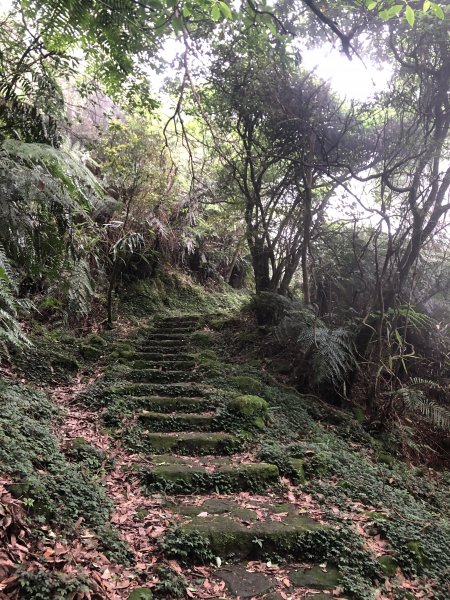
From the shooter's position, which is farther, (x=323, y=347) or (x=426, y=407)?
(x=323, y=347)

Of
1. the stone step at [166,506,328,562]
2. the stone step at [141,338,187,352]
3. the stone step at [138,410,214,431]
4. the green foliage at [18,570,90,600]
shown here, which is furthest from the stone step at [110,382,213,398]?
the green foliage at [18,570,90,600]

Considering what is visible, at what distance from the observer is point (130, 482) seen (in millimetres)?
3750

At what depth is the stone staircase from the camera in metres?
3.09

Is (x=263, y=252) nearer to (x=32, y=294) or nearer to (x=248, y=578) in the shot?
(x=32, y=294)

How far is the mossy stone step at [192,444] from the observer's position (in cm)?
447

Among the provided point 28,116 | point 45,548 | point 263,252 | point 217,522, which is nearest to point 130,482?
point 217,522

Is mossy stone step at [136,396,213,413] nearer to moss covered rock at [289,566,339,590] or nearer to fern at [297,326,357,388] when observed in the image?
fern at [297,326,357,388]

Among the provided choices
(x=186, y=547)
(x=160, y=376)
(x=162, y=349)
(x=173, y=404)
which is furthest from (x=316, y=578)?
(x=162, y=349)

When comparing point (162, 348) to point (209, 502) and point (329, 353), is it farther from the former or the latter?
point (209, 502)

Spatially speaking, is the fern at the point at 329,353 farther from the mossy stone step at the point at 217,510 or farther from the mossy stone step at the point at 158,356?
the mossy stone step at the point at 217,510

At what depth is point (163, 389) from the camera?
226 inches

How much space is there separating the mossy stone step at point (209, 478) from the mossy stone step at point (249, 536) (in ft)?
1.62

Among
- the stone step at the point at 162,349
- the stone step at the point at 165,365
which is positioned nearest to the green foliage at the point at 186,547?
the stone step at the point at 165,365

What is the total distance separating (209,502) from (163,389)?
7.34ft
